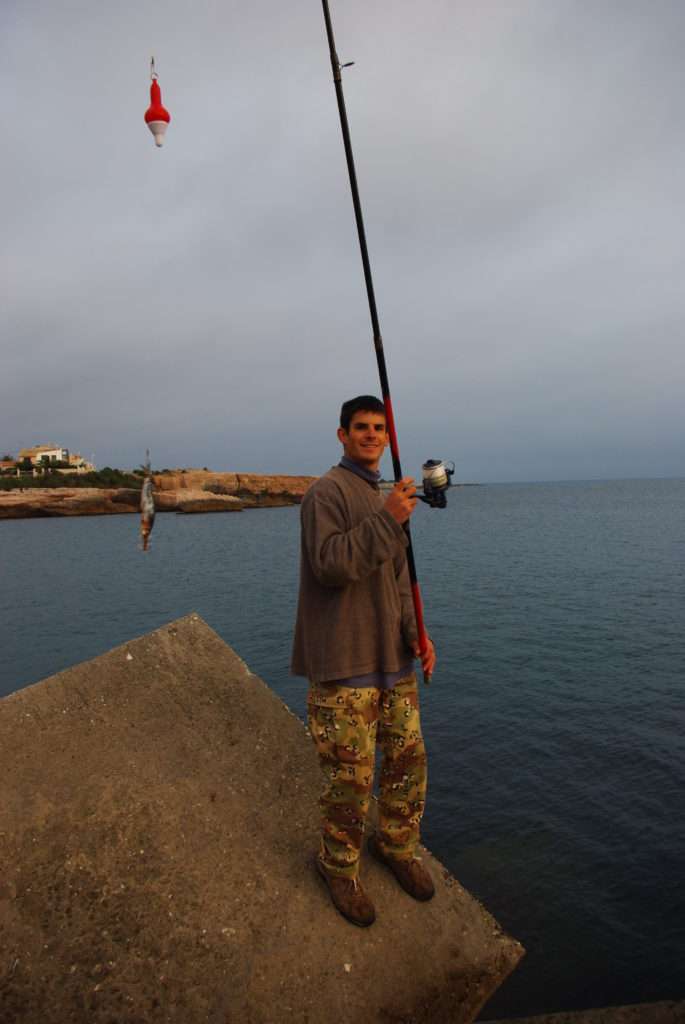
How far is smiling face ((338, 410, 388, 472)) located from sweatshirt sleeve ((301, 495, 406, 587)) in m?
0.39

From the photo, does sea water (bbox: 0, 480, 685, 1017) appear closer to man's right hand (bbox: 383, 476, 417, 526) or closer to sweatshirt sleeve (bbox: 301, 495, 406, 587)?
sweatshirt sleeve (bbox: 301, 495, 406, 587)

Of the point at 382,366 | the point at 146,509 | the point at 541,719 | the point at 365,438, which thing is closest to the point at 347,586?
the point at 365,438

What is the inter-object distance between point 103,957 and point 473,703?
913cm

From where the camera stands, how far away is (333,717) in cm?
320

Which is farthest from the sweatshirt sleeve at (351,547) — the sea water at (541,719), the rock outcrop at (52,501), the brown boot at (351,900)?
the rock outcrop at (52,501)

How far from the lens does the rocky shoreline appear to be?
3223 inches

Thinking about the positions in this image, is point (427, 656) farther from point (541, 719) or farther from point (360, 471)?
point (541, 719)

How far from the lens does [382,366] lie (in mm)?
3818

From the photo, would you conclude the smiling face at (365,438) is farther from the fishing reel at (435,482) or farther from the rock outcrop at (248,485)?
the rock outcrop at (248,485)

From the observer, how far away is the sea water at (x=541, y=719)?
5.68 meters

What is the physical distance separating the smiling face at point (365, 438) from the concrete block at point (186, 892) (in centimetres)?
223

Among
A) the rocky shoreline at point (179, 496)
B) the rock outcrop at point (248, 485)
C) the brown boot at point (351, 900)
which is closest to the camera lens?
the brown boot at point (351, 900)

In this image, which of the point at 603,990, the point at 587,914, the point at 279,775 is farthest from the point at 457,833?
the point at 279,775

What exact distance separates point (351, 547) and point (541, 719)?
8.91 metres
